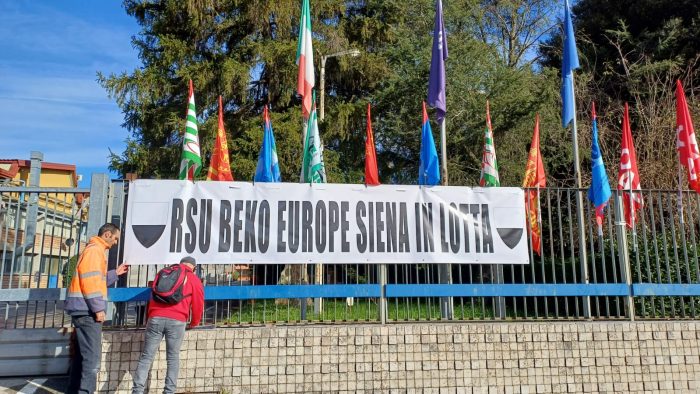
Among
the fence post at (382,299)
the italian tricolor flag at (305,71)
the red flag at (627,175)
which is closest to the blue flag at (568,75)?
the red flag at (627,175)

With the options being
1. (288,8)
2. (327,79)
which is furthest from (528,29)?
(288,8)

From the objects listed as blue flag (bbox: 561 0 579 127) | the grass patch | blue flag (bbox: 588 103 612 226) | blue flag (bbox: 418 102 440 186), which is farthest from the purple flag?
the grass patch

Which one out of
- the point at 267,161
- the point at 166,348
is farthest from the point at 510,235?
the point at 267,161

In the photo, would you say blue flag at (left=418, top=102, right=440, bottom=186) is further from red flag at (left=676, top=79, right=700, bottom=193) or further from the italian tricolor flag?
red flag at (left=676, top=79, right=700, bottom=193)

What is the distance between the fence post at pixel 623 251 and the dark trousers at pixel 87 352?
6.31m

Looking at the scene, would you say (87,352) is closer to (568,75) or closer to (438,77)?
(438,77)

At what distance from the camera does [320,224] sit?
6391 millimetres

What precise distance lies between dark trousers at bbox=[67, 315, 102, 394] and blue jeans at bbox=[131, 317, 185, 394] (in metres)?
0.42

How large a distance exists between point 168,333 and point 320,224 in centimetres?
212

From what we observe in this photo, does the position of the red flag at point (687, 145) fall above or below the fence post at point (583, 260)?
above

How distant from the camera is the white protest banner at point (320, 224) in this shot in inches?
240

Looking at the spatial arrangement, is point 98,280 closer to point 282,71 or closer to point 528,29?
point 282,71

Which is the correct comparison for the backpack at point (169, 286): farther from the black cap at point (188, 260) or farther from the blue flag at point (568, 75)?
the blue flag at point (568, 75)

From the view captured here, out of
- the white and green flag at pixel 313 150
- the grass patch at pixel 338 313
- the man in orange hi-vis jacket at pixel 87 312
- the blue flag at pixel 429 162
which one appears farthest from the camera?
the blue flag at pixel 429 162
